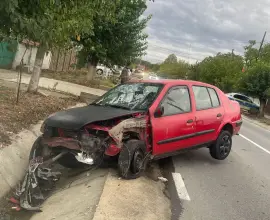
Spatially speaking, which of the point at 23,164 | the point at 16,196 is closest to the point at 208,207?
the point at 16,196

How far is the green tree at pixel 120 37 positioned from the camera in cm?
2058

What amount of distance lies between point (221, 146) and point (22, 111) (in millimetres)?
4857

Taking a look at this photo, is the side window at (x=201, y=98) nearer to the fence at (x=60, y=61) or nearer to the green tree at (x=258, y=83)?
the fence at (x=60, y=61)

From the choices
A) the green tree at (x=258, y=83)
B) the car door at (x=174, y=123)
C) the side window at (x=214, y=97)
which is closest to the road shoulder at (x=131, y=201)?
the car door at (x=174, y=123)

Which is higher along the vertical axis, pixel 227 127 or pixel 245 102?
pixel 227 127

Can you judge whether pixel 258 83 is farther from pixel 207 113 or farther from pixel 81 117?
pixel 81 117

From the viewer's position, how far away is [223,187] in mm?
7016

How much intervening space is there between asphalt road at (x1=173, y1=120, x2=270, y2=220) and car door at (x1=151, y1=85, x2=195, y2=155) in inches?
26.0

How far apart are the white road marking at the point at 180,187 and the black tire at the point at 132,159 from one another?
69 cm

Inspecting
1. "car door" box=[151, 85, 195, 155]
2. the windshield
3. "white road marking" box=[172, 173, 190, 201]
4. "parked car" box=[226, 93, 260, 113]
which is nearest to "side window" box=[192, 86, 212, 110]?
"car door" box=[151, 85, 195, 155]

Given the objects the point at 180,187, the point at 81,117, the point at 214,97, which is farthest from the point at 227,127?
the point at 81,117

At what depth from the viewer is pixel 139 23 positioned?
22156 millimetres

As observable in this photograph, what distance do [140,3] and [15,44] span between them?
58.8ft

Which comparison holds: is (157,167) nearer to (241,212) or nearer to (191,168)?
(191,168)
